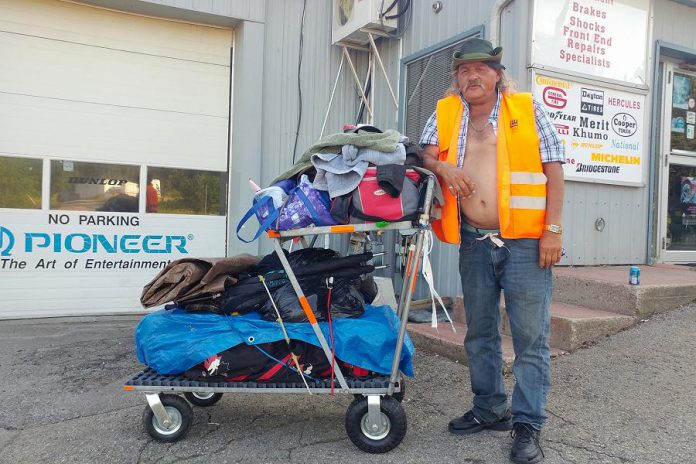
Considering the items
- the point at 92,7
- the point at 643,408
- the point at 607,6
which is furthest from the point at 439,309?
the point at 92,7

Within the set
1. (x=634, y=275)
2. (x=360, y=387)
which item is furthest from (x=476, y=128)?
(x=634, y=275)

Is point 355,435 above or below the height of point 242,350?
below

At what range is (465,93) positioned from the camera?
2893 millimetres

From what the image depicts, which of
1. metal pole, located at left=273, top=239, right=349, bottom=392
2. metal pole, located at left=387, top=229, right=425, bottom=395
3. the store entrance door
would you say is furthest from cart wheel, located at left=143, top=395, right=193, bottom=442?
the store entrance door

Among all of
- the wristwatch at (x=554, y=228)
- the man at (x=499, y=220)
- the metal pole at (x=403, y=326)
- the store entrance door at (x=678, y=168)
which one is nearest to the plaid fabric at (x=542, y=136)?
the man at (x=499, y=220)

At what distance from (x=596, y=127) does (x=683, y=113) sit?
1888 mm

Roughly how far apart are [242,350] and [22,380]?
91.3 inches

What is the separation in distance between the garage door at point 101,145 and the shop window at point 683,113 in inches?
216

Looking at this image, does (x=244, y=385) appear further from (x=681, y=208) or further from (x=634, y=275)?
(x=681, y=208)

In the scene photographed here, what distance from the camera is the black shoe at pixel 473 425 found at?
301 cm

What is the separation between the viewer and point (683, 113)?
6.43 meters

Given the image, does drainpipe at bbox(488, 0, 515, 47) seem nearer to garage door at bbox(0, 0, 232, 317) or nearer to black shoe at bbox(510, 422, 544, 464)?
garage door at bbox(0, 0, 232, 317)

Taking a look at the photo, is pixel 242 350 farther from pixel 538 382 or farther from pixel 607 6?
pixel 607 6

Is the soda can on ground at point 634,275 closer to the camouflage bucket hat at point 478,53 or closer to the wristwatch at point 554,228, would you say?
the wristwatch at point 554,228
